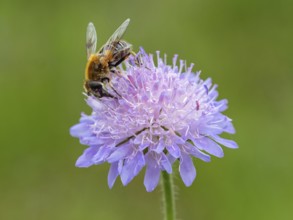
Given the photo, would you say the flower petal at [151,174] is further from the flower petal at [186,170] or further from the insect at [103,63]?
the insect at [103,63]

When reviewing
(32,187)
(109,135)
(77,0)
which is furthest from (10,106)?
(109,135)

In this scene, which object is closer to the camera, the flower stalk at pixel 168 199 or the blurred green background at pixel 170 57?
the flower stalk at pixel 168 199

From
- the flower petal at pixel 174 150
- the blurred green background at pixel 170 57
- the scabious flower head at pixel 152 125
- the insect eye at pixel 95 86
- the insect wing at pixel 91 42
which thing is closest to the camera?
the flower petal at pixel 174 150

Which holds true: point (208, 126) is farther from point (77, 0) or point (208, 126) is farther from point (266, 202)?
point (77, 0)

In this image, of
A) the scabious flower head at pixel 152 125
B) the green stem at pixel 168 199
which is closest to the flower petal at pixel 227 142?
the scabious flower head at pixel 152 125

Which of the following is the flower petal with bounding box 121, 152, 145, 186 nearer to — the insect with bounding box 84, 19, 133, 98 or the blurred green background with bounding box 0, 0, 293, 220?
the insect with bounding box 84, 19, 133, 98
